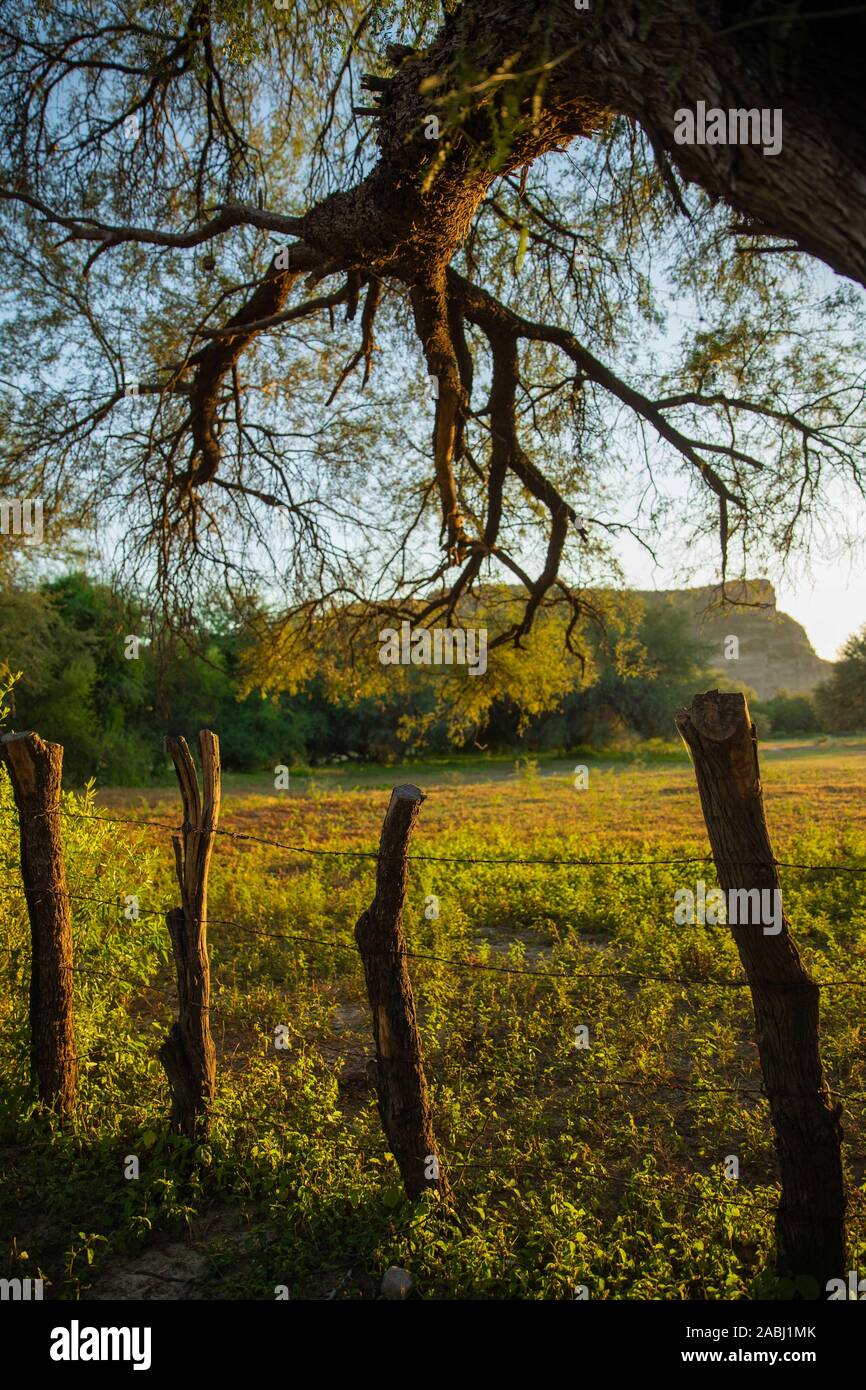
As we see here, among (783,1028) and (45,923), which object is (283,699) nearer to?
(45,923)

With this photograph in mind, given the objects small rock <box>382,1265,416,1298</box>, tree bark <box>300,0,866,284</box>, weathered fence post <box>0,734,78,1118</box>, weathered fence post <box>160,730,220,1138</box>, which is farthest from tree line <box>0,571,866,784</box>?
tree bark <box>300,0,866,284</box>

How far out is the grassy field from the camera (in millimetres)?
3516

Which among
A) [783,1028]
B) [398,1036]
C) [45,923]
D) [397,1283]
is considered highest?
[45,923]

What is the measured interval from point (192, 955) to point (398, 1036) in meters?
1.18

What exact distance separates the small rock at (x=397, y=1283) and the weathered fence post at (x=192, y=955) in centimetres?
136

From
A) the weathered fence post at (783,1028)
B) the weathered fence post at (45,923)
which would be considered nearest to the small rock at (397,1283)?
the weathered fence post at (783,1028)

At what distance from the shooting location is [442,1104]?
4691 mm

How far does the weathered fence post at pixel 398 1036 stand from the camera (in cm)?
381

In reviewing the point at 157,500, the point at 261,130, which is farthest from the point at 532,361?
the point at 157,500

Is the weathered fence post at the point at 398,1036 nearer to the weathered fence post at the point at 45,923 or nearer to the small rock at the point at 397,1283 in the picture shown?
the small rock at the point at 397,1283

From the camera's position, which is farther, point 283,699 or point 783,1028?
point 283,699

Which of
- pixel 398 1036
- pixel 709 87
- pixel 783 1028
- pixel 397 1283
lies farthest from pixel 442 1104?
pixel 709 87

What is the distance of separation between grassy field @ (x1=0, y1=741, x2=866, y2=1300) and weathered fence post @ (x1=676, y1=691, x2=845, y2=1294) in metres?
0.25
